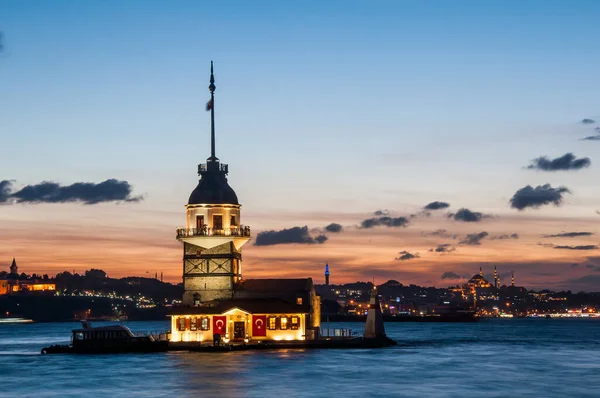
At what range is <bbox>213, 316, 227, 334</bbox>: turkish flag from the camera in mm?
87500

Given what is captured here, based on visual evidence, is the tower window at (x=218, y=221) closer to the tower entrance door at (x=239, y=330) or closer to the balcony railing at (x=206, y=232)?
the balcony railing at (x=206, y=232)

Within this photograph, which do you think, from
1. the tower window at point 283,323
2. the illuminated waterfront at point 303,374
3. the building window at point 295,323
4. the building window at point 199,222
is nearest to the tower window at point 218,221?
the building window at point 199,222

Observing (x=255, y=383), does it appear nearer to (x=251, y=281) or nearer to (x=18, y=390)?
(x=18, y=390)

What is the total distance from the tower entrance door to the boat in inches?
246

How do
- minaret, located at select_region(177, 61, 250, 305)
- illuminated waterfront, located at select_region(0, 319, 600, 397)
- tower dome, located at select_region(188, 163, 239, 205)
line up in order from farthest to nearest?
tower dome, located at select_region(188, 163, 239, 205)
minaret, located at select_region(177, 61, 250, 305)
illuminated waterfront, located at select_region(0, 319, 600, 397)

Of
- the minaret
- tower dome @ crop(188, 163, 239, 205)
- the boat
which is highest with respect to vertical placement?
tower dome @ crop(188, 163, 239, 205)

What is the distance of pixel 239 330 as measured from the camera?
289 ft

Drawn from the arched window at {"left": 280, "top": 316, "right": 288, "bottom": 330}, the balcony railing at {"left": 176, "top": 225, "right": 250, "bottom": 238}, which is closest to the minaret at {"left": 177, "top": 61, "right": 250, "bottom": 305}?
the balcony railing at {"left": 176, "top": 225, "right": 250, "bottom": 238}

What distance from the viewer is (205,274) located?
9231 centimetres

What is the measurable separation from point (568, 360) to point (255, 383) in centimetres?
4044

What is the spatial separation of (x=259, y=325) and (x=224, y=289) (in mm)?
6293

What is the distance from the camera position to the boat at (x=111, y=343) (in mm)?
86750

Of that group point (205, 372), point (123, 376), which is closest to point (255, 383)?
point (205, 372)

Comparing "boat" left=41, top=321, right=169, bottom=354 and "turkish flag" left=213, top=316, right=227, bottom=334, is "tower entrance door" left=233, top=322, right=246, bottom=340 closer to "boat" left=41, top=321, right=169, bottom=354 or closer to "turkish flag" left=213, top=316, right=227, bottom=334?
"turkish flag" left=213, top=316, right=227, bottom=334
